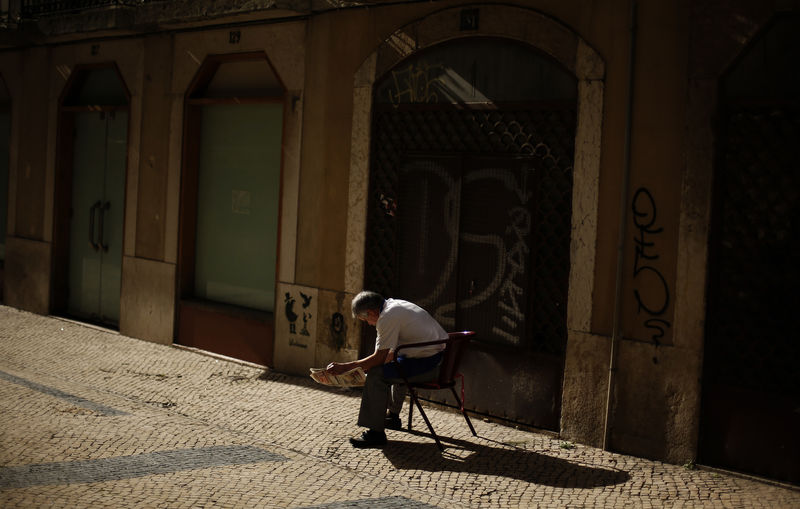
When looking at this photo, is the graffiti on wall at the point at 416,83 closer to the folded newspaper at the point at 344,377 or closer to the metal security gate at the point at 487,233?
the metal security gate at the point at 487,233

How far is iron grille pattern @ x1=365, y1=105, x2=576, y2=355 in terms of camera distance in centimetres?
738

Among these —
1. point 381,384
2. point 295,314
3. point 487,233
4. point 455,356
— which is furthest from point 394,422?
point 295,314

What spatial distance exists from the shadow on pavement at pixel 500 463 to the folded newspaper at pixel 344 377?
56 centimetres

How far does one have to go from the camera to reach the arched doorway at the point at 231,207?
10133 mm

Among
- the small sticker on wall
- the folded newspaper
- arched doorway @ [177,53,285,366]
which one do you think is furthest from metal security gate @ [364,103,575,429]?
the small sticker on wall

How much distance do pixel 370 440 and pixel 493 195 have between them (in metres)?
2.34

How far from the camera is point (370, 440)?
687 cm

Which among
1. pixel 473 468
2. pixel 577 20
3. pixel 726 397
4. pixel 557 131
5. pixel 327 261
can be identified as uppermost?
pixel 577 20

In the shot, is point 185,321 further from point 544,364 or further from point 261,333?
point 544,364

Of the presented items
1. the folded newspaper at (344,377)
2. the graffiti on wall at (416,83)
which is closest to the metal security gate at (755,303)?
the folded newspaper at (344,377)

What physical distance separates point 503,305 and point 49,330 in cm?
673

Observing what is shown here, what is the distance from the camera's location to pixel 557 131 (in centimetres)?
740

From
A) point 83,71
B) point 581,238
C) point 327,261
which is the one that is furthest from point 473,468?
point 83,71

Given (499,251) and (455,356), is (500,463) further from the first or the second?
(499,251)
